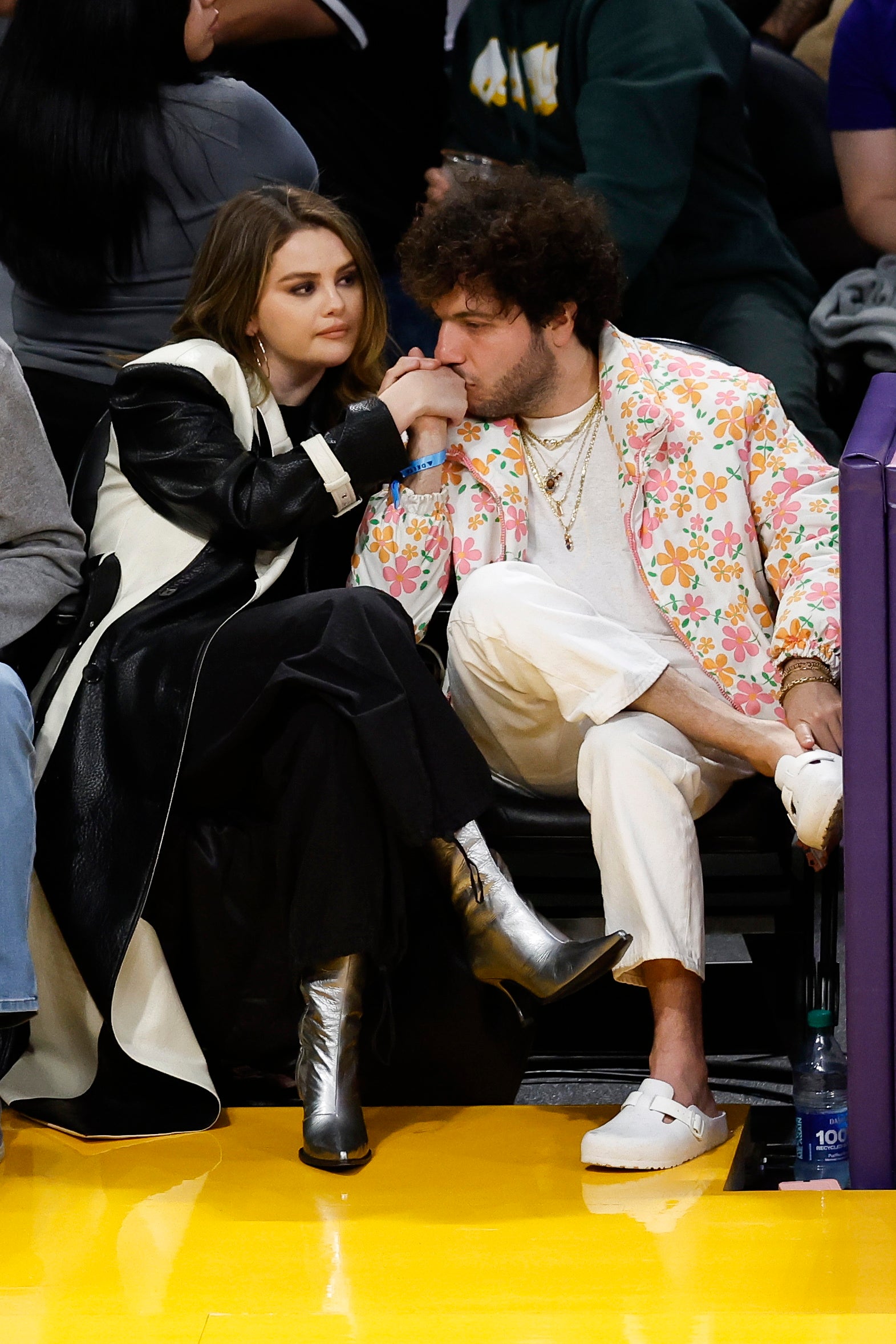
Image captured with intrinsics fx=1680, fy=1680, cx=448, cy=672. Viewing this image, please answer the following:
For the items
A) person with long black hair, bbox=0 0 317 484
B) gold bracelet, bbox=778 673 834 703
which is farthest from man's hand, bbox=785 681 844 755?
person with long black hair, bbox=0 0 317 484

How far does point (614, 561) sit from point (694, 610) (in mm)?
158

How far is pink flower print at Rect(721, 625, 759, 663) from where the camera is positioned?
255 cm

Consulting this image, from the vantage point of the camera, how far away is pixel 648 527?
8.59 ft

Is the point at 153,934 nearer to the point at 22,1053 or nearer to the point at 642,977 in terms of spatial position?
the point at 22,1053

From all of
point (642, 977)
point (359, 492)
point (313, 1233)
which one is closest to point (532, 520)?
point (359, 492)

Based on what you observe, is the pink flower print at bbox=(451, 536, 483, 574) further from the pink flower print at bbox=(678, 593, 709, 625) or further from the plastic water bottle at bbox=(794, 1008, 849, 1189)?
the plastic water bottle at bbox=(794, 1008, 849, 1189)

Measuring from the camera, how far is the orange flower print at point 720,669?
99.9 inches

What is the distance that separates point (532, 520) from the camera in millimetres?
2697

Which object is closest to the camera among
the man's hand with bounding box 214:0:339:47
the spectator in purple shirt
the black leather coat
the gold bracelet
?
the black leather coat

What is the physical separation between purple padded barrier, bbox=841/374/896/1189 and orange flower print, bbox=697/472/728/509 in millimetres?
653

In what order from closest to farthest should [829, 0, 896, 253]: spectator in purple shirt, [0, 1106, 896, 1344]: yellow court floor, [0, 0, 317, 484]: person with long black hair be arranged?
1. [0, 1106, 896, 1344]: yellow court floor
2. [0, 0, 317, 484]: person with long black hair
3. [829, 0, 896, 253]: spectator in purple shirt

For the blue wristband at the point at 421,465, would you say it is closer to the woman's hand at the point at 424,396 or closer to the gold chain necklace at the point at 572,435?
the woman's hand at the point at 424,396

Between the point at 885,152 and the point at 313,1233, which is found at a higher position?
the point at 885,152

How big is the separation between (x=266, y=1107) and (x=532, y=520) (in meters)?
1.00
